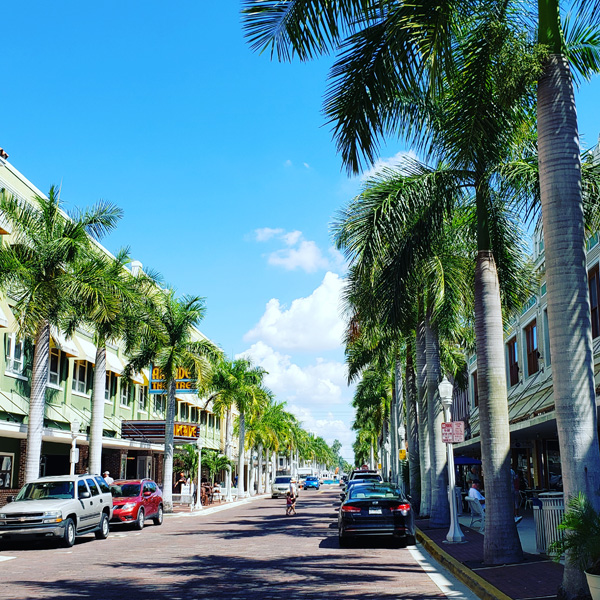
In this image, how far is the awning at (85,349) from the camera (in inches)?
1307

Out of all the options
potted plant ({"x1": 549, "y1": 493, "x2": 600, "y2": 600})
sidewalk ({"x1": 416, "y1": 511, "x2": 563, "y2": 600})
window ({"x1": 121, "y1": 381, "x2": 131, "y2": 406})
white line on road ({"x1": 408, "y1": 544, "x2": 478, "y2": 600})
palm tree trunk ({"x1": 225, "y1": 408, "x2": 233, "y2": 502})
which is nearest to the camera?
potted plant ({"x1": 549, "y1": 493, "x2": 600, "y2": 600})

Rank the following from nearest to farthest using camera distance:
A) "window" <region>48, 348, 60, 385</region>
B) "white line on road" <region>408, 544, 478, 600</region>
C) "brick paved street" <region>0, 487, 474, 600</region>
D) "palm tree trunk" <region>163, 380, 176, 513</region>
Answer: "white line on road" <region>408, 544, 478, 600</region>, "brick paved street" <region>0, 487, 474, 600</region>, "window" <region>48, 348, 60, 385</region>, "palm tree trunk" <region>163, 380, 176, 513</region>

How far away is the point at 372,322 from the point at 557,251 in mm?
9774

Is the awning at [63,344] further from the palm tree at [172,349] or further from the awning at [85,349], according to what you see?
the palm tree at [172,349]

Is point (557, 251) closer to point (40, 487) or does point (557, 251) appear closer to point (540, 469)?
point (40, 487)

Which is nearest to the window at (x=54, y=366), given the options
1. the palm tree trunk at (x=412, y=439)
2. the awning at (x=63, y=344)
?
the awning at (x=63, y=344)

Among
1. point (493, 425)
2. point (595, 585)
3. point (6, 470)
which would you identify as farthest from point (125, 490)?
point (595, 585)

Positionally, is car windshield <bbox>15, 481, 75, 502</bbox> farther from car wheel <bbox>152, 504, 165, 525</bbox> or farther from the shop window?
the shop window

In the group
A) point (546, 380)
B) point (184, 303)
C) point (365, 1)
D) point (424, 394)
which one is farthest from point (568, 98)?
point (184, 303)

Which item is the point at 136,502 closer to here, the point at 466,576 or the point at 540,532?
the point at 540,532

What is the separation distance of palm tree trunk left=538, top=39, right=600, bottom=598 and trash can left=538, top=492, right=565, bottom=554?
166 inches

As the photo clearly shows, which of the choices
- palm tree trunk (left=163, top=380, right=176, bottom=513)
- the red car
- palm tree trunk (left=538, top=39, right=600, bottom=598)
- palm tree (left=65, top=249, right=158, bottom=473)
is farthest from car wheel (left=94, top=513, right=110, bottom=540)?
palm tree trunk (left=538, top=39, right=600, bottom=598)

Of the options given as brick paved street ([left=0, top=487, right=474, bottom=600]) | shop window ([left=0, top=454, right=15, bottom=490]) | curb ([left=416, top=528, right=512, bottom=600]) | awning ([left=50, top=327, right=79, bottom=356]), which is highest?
awning ([left=50, top=327, right=79, bottom=356])

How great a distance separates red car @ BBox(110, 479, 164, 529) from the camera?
78.7 feet
